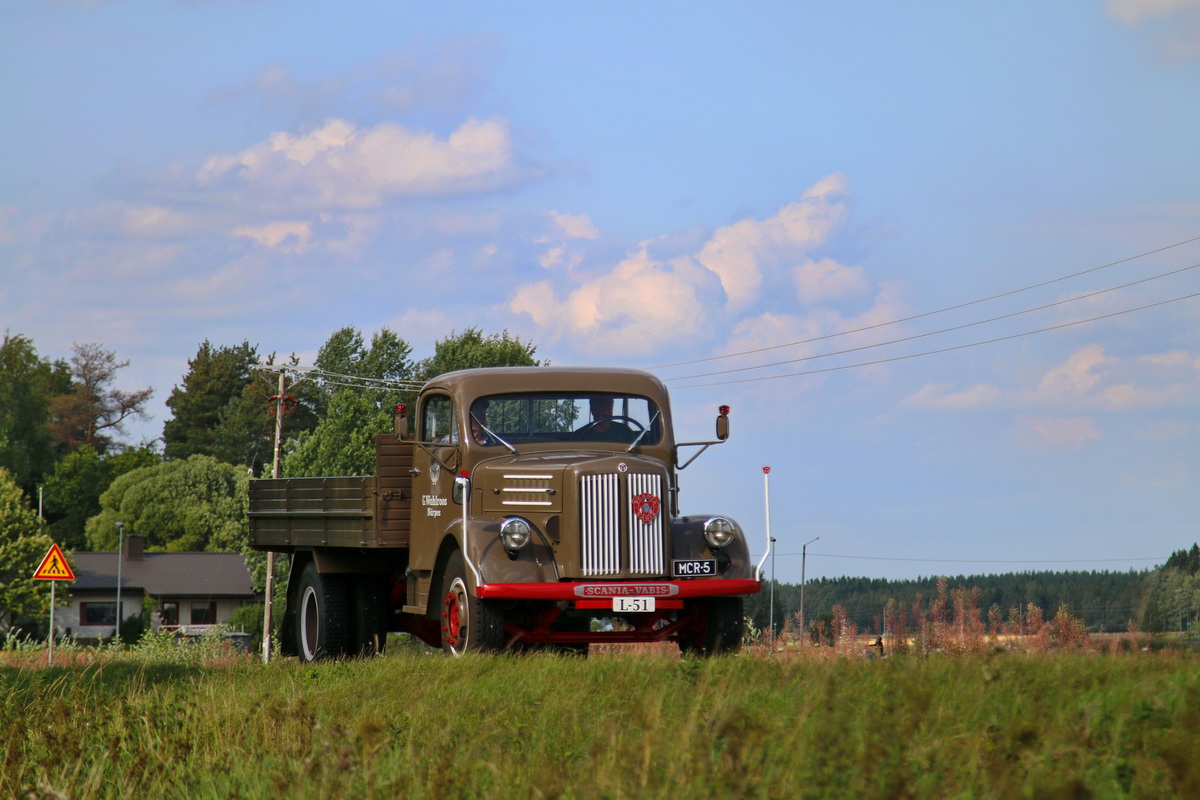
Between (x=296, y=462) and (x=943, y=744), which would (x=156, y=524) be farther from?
(x=943, y=744)

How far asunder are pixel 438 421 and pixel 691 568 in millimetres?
3125

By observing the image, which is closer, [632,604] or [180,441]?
[632,604]

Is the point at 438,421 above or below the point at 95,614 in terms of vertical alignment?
above

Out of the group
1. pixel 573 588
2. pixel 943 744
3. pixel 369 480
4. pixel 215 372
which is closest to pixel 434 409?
pixel 369 480

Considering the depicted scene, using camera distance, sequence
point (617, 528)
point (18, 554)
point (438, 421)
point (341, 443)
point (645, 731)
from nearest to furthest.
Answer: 1. point (645, 731)
2. point (617, 528)
3. point (438, 421)
4. point (18, 554)
5. point (341, 443)

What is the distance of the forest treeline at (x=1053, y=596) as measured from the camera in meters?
12.8

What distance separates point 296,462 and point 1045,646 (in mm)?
50147

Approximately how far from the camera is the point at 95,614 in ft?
241

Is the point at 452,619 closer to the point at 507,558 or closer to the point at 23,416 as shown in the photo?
the point at 507,558

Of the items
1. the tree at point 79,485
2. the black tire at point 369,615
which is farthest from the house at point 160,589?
the black tire at point 369,615

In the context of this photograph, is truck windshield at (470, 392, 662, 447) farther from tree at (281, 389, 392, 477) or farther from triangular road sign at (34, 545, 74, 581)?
tree at (281, 389, 392, 477)

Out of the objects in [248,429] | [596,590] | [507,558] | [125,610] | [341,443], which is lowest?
[125,610]

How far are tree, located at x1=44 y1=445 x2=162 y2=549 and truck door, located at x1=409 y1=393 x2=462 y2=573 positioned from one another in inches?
2928

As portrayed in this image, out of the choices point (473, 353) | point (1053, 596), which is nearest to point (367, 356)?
point (473, 353)
